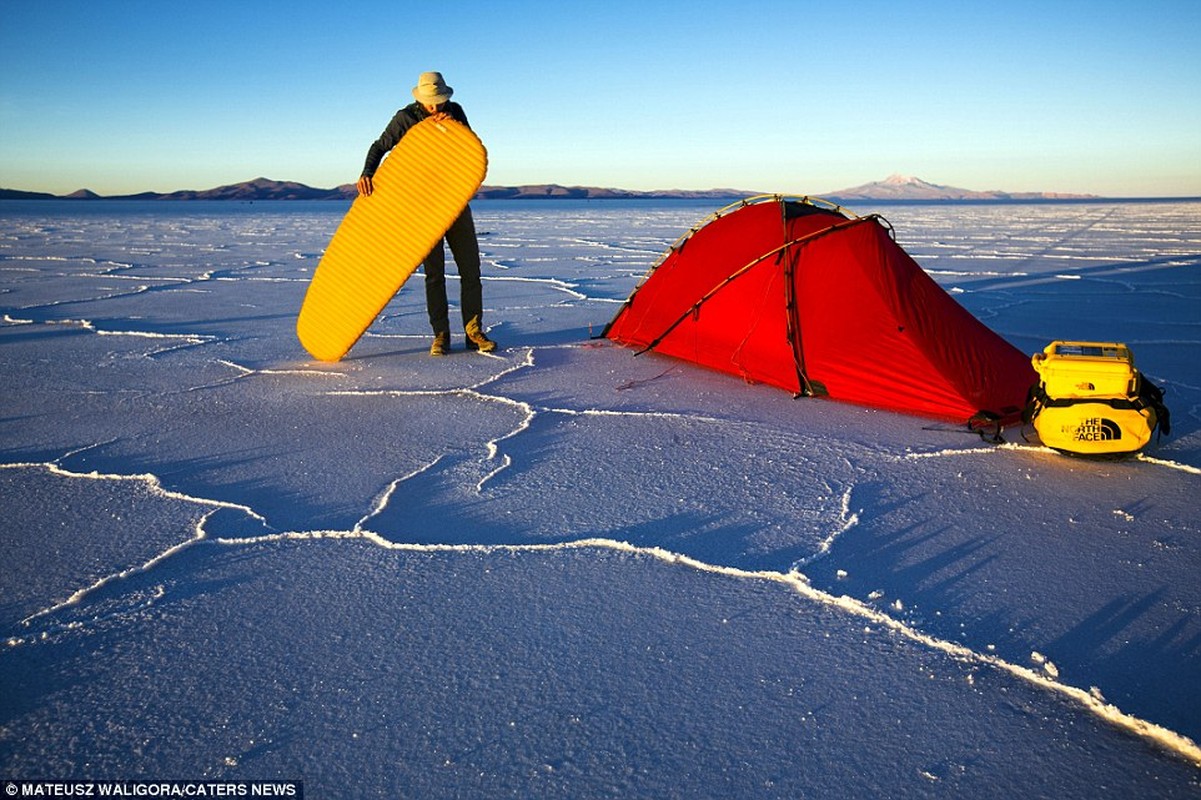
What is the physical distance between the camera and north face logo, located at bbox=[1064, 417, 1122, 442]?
→ 3.02 metres

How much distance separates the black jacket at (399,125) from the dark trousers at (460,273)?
59 centimetres

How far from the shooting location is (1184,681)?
1.75 metres

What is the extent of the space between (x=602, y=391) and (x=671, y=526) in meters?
1.74

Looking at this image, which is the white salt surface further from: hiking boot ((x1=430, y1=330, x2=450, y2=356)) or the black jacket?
the black jacket

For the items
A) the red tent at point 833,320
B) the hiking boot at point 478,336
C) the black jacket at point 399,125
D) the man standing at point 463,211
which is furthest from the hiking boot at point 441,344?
the red tent at point 833,320

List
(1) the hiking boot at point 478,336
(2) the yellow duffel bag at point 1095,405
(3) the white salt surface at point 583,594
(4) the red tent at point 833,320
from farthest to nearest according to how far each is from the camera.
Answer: (1) the hiking boot at point 478,336 → (4) the red tent at point 833,320 → (2) the yellow duffel bag at point 1095,405 → (3) the white salt surface at point 583,594

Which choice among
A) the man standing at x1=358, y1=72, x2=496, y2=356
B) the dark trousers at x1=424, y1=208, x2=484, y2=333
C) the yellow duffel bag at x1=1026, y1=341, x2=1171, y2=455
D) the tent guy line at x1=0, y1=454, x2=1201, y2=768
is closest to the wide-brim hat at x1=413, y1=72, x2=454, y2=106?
the man standing at x1=358, y1=72, x2=496, y2=356

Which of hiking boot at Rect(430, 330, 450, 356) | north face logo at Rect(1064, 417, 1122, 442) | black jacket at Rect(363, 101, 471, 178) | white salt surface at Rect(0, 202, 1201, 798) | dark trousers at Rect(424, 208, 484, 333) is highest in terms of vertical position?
black jacket at Rect(363, 101, 471, 178)

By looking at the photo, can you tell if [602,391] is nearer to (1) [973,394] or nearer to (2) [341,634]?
(1) [973,394]

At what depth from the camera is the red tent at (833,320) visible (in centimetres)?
377

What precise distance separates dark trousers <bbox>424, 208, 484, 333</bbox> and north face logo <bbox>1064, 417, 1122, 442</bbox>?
129 inches

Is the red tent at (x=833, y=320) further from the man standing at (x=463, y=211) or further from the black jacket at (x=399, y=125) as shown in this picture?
the black jacket at (x=399, y=125)

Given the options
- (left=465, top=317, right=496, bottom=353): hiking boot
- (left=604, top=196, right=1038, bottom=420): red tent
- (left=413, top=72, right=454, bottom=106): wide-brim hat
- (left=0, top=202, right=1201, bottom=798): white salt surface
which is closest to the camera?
(left=0, top=202, right=1201, bottom=798): white salt surface

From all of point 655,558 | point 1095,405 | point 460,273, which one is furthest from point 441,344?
point 1095,405
